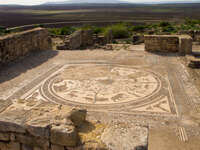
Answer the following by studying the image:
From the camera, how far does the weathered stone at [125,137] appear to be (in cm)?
291

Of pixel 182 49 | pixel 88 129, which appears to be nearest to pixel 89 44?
pixel 182 49

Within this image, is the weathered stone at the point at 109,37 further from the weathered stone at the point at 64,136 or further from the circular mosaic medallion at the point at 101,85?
the weathered stone at the point at 64,136

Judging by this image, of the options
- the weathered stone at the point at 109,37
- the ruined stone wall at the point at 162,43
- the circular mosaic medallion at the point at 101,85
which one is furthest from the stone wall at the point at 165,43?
the weathered stone at the point at 109,37

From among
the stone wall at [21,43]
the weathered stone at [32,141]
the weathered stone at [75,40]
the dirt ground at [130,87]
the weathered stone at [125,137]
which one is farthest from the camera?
the weathered stone at [75,40]

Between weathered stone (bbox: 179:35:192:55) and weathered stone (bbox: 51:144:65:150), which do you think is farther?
weathered stone (bbox: 179:35:192:55)

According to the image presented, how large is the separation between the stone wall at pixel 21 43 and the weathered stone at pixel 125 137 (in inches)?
282

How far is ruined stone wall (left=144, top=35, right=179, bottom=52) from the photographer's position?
11438 mm

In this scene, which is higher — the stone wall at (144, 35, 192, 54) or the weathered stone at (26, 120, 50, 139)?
the stone wall at (144, 35, 192, 54)

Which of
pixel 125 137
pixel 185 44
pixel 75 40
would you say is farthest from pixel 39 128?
pixel 75 40

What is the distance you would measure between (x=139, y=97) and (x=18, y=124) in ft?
12.8

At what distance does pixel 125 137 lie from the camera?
3053 millimetres

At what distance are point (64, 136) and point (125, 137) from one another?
790 millimetres

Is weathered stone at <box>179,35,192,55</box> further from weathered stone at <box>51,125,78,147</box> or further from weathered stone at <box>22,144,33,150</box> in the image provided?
weathered stone at <box>22,144,33,150</box>

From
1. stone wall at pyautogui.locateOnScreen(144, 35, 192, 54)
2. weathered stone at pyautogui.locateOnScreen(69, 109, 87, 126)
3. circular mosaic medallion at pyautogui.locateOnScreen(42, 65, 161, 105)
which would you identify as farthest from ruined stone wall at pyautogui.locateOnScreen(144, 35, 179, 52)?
weathered stone at pyautogui.locateOnScreen(69, 109, 87, 126)
